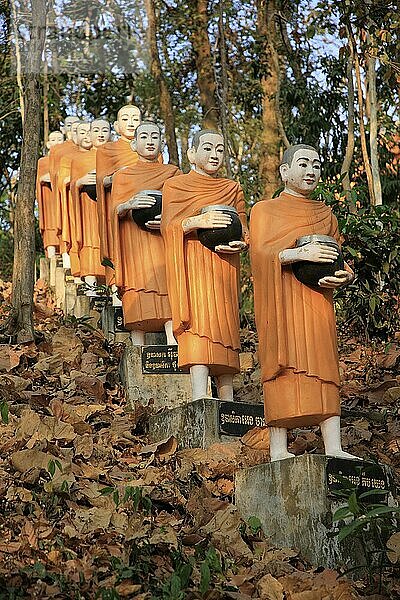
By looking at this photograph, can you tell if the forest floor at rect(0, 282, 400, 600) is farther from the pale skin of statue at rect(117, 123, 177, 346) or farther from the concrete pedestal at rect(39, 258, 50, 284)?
the concrete pedestal at rect(39, 258, 50, 284)

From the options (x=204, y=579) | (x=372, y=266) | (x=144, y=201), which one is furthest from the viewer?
(x=372, y=266)

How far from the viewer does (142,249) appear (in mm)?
10344

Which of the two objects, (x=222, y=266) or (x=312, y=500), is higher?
(x=222, y=266)

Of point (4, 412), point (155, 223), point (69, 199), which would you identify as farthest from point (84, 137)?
point (4, 412)

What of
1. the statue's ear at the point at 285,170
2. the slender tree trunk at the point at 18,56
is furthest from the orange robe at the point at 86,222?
the statue's ear at the point at 285,170

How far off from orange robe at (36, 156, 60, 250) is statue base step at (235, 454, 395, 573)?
957 centimetres

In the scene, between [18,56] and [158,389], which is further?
[18,56]

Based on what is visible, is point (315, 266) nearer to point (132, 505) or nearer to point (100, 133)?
point (132, 505)

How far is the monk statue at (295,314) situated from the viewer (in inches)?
284

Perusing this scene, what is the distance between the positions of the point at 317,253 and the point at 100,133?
7292 mm

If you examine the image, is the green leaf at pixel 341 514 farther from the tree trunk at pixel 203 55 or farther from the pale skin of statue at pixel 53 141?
the tree trunk at pixel 203 55

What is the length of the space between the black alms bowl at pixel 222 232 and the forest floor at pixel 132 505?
1.38 meters

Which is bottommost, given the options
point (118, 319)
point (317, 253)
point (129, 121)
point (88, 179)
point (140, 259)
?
point (118, 319)

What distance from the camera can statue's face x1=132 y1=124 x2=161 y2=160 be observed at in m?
10.3
